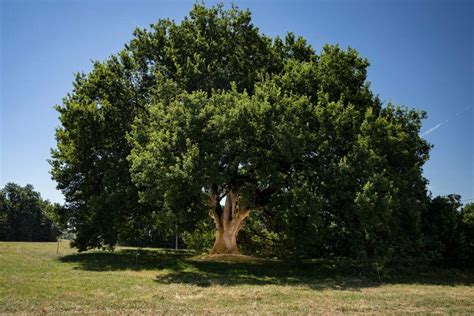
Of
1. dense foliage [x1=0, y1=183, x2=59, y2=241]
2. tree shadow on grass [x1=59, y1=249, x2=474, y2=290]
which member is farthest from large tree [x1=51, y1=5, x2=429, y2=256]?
dense foliage [x1=0, y1=183, x2=59, y2=241]

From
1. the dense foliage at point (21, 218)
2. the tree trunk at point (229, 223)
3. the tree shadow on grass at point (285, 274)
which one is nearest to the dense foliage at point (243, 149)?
the tree trunk at point (229, 223)

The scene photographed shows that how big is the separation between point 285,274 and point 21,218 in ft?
326

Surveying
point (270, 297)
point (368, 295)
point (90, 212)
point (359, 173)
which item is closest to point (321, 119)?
point (359, 173)

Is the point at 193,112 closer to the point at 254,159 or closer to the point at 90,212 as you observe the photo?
the point at 254,159

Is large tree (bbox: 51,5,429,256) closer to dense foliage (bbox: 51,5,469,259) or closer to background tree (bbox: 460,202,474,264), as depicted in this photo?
dense foliage (bbox: 51,5,469,259)

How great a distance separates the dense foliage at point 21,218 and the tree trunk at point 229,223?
253ft

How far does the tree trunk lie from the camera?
28.2 metres

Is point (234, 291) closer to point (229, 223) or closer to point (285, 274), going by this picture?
point (285, 274)

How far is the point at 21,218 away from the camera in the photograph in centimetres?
9788

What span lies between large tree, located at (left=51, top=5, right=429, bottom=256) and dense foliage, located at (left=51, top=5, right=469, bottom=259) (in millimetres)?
99

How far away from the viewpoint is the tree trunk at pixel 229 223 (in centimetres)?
2821

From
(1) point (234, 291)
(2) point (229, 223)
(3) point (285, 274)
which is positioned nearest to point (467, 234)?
(3) point (285, 274)

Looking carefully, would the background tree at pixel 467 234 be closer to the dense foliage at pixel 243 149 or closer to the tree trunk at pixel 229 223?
the dense foliage at pixel 243 149

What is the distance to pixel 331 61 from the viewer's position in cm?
2681
